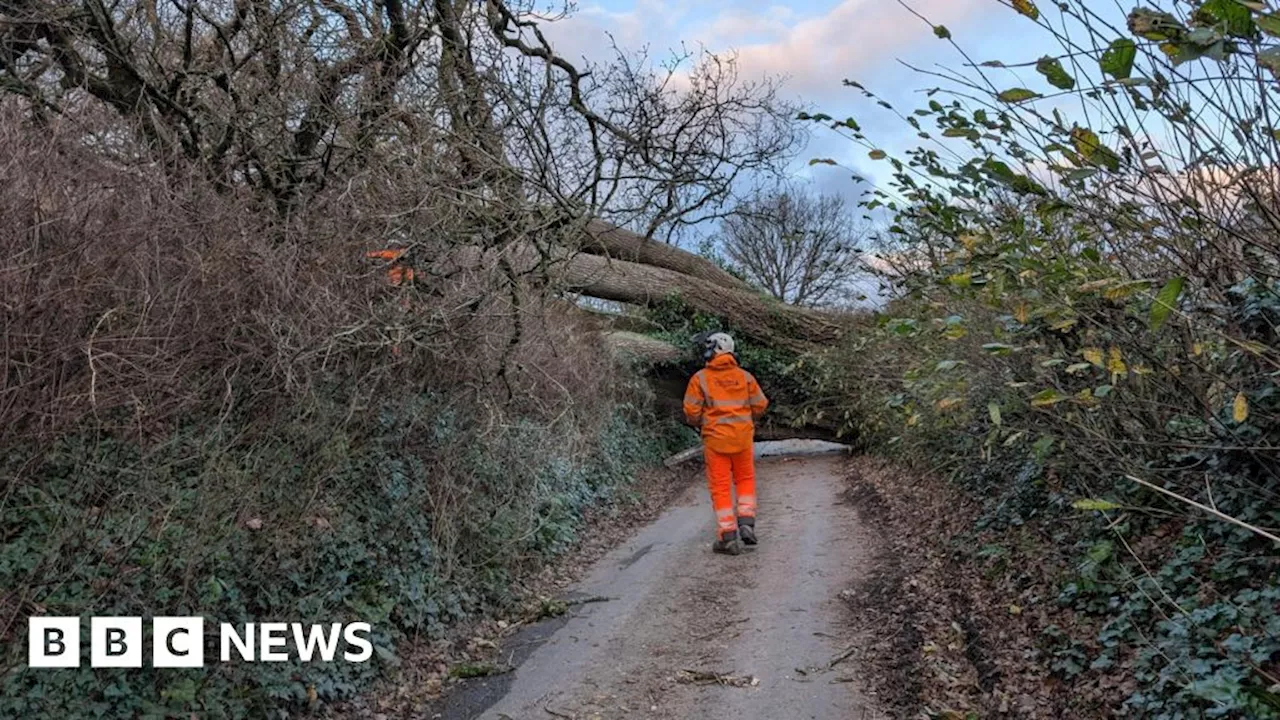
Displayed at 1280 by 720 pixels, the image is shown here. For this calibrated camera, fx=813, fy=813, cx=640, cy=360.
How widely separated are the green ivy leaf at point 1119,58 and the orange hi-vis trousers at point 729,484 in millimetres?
6299

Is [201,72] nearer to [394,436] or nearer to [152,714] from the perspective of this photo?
[394,436]

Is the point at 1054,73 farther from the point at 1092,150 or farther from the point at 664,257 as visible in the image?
the point at 664,257

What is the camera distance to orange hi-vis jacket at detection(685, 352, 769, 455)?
27.6 ft

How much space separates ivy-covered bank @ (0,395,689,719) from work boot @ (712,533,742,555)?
186 centimetres

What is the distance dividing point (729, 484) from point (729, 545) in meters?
0.63

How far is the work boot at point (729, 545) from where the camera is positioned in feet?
26.5

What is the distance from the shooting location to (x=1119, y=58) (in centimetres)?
213

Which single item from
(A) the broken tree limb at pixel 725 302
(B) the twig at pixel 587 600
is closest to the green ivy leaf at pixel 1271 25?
(B) the twig at pixel 587 600

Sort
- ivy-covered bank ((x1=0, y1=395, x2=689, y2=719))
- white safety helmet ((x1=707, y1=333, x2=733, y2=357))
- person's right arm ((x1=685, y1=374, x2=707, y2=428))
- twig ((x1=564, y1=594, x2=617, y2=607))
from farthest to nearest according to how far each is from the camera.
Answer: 1. white safety helmet ((x1=707, y1=333, x2=733, y2=357))
2. person's right arm ((x1=685, y1=374, x2=707, y2=428))
3. twig ((x1=564, y1=594, x2=617, y2=607))
4. ivy-covered bank ((x1=0, y1=395, x2=689, y2=719))

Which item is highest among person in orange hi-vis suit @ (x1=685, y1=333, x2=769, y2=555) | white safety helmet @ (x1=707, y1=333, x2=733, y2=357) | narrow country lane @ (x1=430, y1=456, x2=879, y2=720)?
white safety helmet @ (x1=707, y1=333, x2=733, y2=357)

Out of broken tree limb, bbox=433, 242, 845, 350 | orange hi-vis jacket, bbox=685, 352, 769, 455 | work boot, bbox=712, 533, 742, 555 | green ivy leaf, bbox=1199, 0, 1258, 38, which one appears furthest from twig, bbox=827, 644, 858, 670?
broken tree limb, bbox=433, 242, 845, 350

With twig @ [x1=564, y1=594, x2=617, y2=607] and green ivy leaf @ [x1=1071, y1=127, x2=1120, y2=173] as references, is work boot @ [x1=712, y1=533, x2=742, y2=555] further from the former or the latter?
green ivy leaf @ [x1=1071, y1=127, x2=1120, y2=173]

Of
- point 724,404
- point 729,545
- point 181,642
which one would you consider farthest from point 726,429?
point 181,642

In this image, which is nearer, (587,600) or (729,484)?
(587,600)
